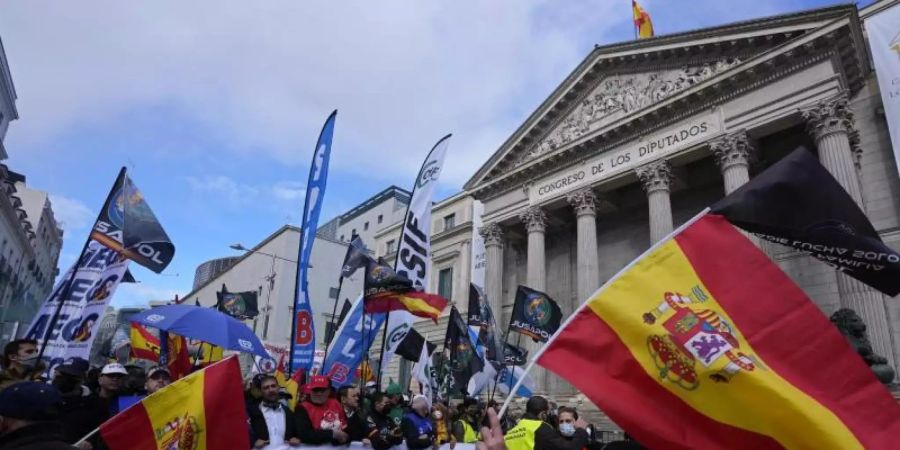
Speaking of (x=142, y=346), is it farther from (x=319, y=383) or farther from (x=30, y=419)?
(x=30, y=419)

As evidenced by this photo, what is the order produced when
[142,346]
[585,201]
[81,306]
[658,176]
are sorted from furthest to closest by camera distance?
[585,201], [658,176], [142,346], [81,306]

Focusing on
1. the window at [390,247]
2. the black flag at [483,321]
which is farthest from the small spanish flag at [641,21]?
the window at [390,247]

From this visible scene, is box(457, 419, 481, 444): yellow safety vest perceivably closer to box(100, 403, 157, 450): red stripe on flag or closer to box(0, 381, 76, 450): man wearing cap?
box(100, 403, 157, 450): red stripe on flag

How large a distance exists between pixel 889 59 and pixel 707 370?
18.7 m

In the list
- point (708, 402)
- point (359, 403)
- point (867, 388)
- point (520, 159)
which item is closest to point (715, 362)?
point (708, 402)

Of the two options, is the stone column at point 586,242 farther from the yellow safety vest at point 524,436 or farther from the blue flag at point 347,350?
the yellow safety vest at point 524,436

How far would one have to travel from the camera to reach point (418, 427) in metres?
6.73

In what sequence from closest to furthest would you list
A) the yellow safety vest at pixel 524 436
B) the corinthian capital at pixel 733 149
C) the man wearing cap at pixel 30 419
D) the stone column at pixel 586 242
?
the man wearing cap at pixel 30 419, the yellow safety vest at pixel 524 436, the corinthian capital at pixel 733 149, the stone column at pixel 586 242

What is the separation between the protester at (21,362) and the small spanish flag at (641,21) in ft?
89.3

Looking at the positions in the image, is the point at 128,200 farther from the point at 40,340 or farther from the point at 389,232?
the point at 389,232

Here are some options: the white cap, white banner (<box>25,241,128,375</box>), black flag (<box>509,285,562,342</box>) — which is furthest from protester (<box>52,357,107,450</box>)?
black flag (<box>509,285,562,342</box>)

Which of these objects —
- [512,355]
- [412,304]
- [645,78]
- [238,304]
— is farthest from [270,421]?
[645,78]

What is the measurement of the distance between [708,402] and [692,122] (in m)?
19.8

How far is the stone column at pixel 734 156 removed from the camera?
59.5ft
